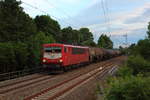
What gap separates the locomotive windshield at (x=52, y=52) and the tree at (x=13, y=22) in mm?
14430

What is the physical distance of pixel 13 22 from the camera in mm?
39406

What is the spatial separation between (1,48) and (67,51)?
749 centimetres

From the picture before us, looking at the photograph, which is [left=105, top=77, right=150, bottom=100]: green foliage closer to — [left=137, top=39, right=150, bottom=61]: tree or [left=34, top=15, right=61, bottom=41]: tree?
[left=137, top=39, right=150, bottom=61]: tree

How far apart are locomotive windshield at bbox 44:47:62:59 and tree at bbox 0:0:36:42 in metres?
14.4

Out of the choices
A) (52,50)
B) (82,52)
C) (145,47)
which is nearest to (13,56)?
(52,50)

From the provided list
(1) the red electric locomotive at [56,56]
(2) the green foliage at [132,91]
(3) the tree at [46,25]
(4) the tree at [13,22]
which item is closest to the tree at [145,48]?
(1) the red electric locomotive at [56,56]

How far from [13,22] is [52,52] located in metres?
18.0

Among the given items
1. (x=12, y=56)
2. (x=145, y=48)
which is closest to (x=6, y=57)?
(x=12, y=56)

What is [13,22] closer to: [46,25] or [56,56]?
[56,56]

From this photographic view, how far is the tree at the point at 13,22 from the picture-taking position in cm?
3811

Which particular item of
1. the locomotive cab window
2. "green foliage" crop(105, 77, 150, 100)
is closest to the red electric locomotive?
the locomotive cab window

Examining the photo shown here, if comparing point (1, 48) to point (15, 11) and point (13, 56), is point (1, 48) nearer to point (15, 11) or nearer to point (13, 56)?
point (13, 56)

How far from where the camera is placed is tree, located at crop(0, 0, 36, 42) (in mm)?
38109

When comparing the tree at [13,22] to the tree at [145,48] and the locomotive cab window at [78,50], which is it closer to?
the locomotive cab window at [78,50]
